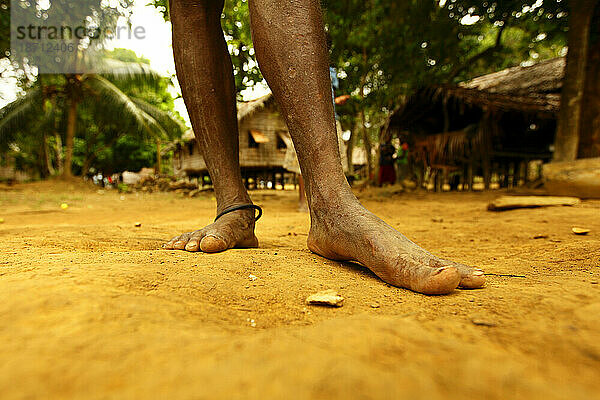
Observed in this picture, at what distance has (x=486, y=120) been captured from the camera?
301 inches

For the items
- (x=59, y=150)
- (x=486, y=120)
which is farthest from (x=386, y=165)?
(x=59, y=150)

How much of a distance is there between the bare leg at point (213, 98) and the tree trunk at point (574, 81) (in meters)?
5.30

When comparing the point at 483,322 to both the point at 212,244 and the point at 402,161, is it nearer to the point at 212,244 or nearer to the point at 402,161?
the point at 212,244

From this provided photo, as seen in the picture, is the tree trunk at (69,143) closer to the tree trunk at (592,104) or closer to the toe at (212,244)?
the toe at (212,244)

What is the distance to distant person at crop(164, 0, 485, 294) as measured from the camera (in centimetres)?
93

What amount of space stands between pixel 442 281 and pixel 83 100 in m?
15.7

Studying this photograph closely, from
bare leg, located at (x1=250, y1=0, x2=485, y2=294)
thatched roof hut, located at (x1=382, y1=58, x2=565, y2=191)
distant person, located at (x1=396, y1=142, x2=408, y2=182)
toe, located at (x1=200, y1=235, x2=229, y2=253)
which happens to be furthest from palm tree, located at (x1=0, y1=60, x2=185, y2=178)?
bare leg, located at (x1=250, y1=0, x2=485, y2=294)

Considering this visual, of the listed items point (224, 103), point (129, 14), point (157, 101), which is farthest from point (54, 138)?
point (224, 103)

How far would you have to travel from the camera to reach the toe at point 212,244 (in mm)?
1216

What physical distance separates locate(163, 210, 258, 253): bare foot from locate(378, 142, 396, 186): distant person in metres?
7.68

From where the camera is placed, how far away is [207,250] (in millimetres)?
1217

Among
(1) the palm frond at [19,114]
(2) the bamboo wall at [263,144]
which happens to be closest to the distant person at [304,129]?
(2) the bamboo wall at [263,144]

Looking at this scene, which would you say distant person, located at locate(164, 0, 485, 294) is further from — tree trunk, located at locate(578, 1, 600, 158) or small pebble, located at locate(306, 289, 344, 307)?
tree trunk, located at locate(578, 1, 600, 158)

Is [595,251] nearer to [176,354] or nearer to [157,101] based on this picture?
[176,354]
